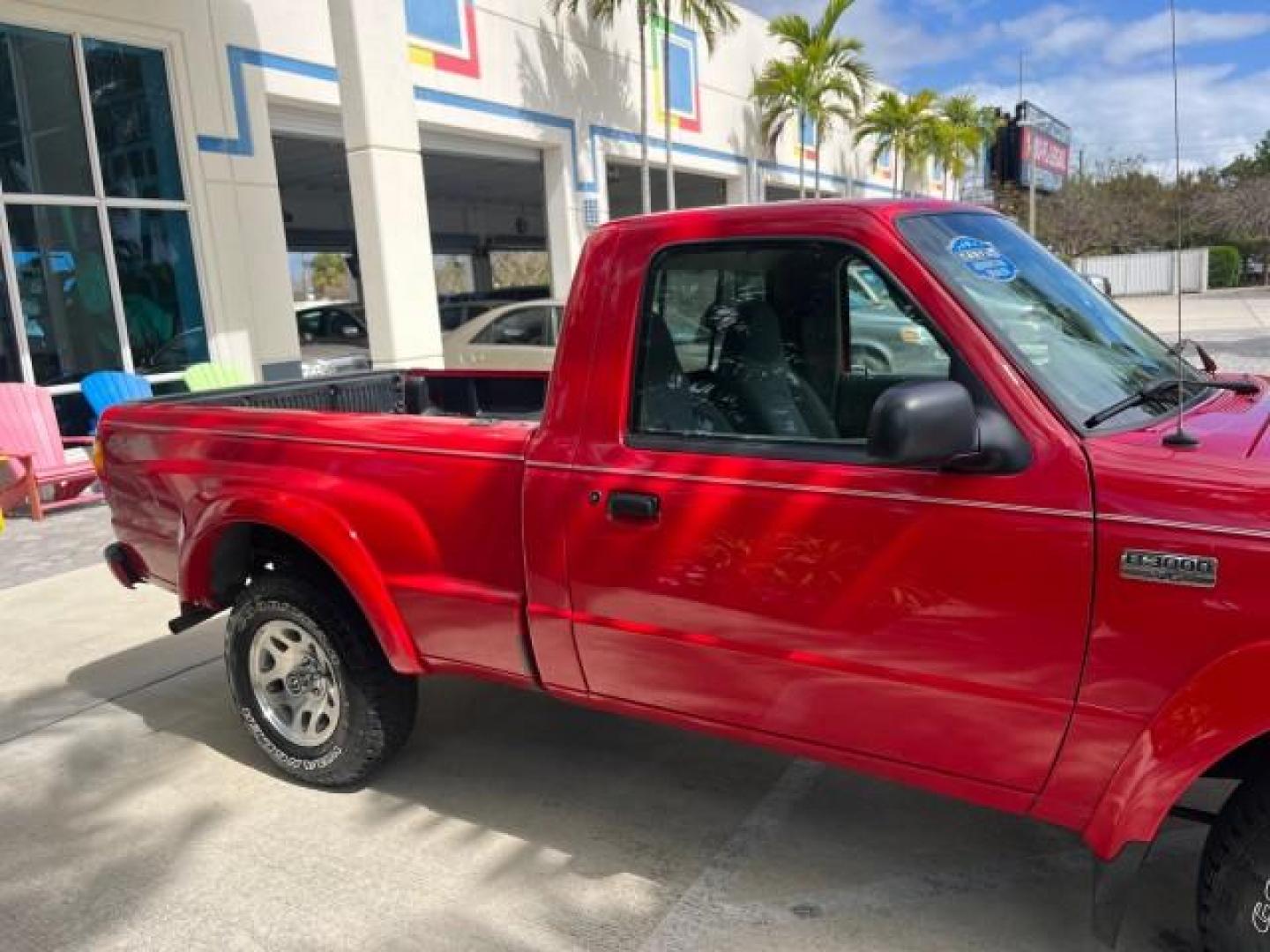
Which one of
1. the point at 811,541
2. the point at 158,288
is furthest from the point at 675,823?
the point at 158,288

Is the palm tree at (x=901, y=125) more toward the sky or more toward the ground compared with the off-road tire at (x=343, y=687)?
more toward the sky

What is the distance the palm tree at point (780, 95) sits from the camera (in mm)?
18791

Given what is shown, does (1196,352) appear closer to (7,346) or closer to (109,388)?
(109,388)

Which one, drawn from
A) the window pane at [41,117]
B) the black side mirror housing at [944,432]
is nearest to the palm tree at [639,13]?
the window pane at [41,117]

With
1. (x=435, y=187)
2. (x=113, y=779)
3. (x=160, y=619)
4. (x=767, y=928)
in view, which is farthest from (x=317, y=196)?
(x=767, y=928)

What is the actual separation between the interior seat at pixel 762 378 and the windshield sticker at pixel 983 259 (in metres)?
0.53

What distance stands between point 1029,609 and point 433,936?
5.89 feet

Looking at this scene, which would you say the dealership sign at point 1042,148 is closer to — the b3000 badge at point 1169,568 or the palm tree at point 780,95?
the palm tree at point 780,95

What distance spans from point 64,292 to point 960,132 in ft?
76.6

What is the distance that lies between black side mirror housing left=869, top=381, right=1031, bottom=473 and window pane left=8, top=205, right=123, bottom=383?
31.7 feet

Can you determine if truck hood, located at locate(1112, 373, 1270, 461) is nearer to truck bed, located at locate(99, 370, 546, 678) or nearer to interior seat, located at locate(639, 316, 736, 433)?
interior seat, located at locate(639, 316, 736, 433)

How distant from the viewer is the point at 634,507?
2.66 metres

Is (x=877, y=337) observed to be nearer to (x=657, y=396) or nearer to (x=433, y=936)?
(x=657, y=396)

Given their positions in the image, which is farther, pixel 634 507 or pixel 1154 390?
pixel 634 507
